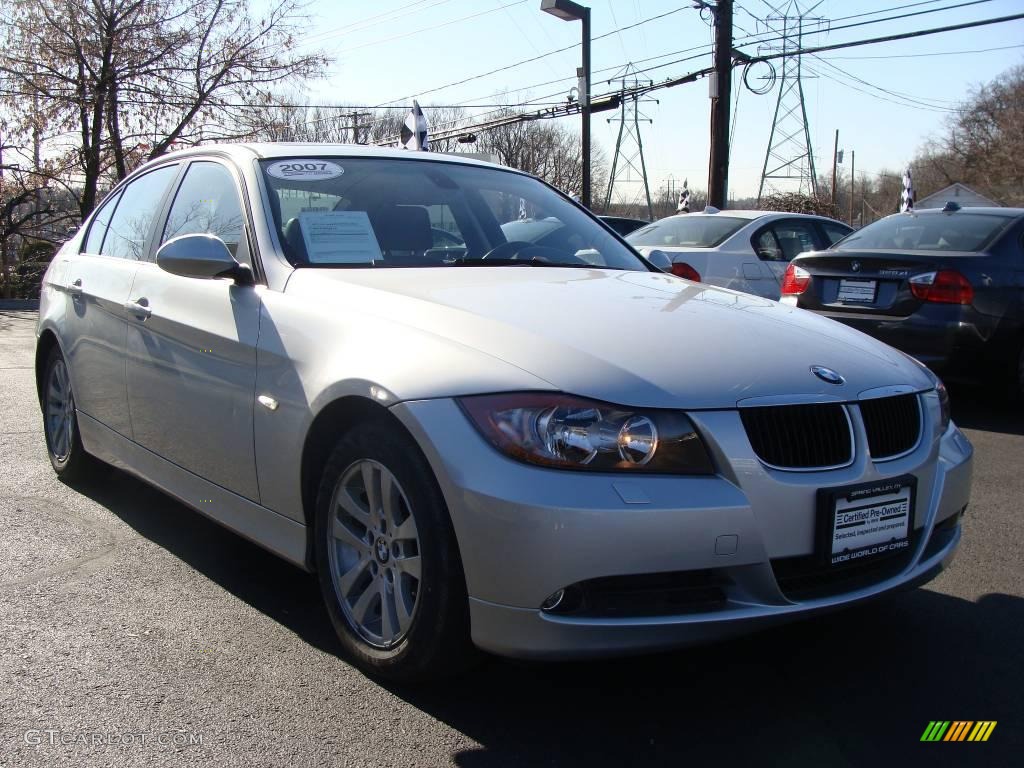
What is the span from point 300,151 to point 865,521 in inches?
101

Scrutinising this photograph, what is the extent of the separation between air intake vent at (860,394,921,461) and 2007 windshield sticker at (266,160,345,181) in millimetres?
2173

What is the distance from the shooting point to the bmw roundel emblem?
2.77 meters

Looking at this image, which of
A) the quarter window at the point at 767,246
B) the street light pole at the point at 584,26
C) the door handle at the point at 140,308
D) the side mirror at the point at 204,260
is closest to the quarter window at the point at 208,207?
the side mirror at the point at 204,260

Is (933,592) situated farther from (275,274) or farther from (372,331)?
(275,274)

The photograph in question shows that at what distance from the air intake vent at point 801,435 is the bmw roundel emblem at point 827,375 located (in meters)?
0.09

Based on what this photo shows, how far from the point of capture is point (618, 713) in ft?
8.85

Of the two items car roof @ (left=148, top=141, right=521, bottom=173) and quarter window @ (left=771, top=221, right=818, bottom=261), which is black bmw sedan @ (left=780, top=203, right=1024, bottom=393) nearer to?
quarter window @ (left=771, top=221, right=818, bottom=261)

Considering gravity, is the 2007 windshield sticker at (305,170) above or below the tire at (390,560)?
above

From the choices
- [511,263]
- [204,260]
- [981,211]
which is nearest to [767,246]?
[981,211]

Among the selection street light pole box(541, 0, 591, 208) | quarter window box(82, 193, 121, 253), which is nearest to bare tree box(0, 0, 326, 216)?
street light pole box(541, 0, 591, 208)

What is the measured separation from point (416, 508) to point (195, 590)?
1.44 metres

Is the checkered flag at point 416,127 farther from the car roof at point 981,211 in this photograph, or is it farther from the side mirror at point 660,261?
the side mirror at point 660,261

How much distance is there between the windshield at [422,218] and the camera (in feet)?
11.8

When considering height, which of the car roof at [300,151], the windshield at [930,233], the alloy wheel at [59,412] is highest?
the car roof at [300,151]
